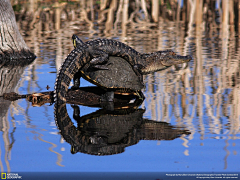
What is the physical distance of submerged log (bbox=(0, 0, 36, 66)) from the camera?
33.0 ft

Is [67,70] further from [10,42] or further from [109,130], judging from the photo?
[10,42]

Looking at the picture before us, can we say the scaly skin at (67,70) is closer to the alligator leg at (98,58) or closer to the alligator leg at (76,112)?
the alligator leg at (98,58)

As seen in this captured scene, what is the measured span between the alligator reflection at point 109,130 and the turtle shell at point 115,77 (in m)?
0.65

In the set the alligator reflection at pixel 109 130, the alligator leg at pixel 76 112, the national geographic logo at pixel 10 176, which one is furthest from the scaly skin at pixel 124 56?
the national geographic logo at pixel 10 176

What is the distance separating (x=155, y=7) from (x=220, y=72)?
995 centimetres

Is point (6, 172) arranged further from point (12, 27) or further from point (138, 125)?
point (12, 27)

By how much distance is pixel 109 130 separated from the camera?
5.35 meters

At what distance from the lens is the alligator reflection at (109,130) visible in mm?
4852

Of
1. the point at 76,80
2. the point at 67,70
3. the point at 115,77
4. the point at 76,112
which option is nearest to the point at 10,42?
the point at 76,80

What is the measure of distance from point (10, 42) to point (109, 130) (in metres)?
5.92

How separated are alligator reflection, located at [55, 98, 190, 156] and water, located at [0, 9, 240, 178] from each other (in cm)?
12

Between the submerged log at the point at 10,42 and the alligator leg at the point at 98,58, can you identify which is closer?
the alligator leg at the point at 98,58

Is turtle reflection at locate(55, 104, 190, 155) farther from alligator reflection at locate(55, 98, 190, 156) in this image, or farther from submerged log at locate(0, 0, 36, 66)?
submerged log at locate(0, 0, 36, 66)

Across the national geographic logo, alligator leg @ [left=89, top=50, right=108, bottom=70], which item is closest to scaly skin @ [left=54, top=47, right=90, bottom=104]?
alligator leg @ [left=89, top=50, right=108, bottom=70]
